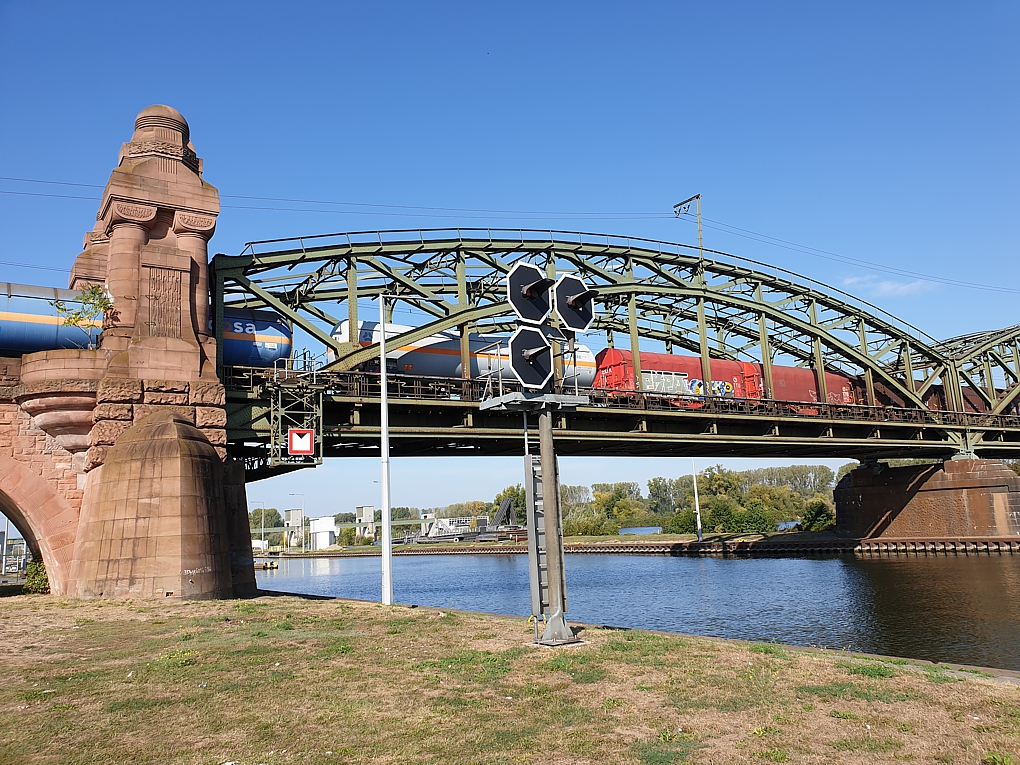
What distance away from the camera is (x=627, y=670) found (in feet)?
38.7

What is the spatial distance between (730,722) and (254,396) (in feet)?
88.1

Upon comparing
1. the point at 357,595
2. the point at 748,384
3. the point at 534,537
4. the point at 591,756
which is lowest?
the point at 357,595

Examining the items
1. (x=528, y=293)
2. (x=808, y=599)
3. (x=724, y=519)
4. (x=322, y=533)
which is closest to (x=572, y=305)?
(x=528, y=293)

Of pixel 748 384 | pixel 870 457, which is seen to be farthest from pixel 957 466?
pixel 748 384

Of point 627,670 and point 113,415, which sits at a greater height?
point 113,415

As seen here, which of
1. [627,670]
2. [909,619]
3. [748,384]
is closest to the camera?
[627,670]

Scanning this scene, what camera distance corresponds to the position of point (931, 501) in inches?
2579

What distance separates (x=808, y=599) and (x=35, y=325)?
37.0 meters

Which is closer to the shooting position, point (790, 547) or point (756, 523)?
point (790, 547)

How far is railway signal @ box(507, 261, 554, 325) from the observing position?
14.3 meters

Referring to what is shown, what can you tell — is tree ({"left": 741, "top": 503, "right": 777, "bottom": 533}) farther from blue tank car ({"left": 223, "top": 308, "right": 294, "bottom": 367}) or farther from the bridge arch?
the bridge arch

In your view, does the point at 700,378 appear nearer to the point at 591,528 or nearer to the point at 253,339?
the point at 253,339

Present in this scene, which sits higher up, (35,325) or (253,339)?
(253,339)

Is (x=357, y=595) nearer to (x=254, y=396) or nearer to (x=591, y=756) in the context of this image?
(x=254, y=396)
